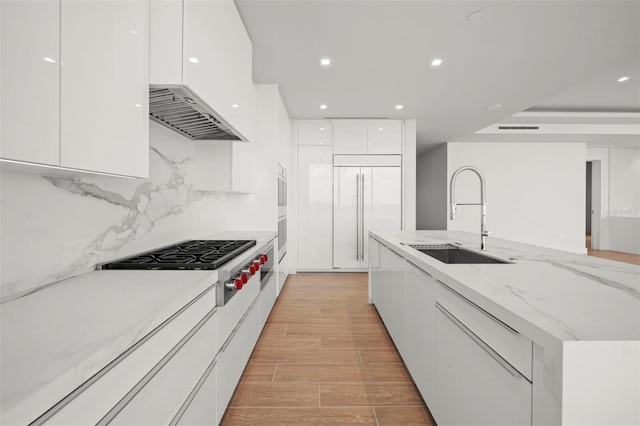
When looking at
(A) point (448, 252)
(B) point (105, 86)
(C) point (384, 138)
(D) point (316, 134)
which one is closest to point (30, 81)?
(B) point (105, 86)

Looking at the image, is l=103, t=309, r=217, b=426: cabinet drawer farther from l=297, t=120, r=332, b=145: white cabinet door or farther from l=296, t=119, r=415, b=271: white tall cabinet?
l=297, t=120, r=332, b=145: white cabinet door

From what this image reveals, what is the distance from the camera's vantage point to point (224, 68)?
77.3 inches

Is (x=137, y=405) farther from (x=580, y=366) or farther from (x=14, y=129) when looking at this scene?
(x=580, y=366)

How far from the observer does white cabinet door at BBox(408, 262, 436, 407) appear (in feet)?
5.15

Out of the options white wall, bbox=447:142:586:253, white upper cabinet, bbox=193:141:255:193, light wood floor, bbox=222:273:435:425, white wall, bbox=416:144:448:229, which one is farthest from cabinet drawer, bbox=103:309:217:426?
white wall, bbox=447:142:586:253

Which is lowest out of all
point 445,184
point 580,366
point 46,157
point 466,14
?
point 580,366

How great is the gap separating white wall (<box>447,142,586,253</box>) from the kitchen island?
6666 mm

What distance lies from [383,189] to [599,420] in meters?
4.92

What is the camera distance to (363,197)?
5488 mm

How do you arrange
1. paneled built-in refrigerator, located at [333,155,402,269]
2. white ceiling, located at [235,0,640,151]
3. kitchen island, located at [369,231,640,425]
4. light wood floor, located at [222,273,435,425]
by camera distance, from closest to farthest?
1. kitchen island, located at [369,231,640,425]
2. light wood floor, located at [222,273,435,425]
3. white ceiling, located at [235,0,640,151]
4. paneled built-in refrigerator, located at [333,155,402,269]

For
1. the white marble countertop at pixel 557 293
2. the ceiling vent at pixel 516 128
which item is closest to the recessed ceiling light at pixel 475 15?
the white marble countertop at pixel 557 293

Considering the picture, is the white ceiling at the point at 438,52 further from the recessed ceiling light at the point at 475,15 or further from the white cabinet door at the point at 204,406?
the white cabinet door at the point at 204,406

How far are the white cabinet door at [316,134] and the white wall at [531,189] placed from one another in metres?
3.88

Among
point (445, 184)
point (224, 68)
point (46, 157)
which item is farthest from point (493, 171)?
point (46, 157)
